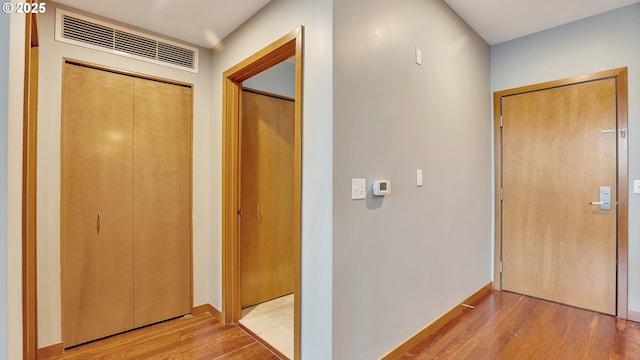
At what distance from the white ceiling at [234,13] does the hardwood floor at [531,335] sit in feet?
8.56

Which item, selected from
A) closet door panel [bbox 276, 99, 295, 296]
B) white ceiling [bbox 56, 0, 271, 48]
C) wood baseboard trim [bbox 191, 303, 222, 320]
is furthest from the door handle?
wood baseboard trim [bbox 191, 303, 222, 320]

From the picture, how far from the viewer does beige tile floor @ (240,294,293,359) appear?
2244mm

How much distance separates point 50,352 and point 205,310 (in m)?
1.08

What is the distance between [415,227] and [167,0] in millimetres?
2367

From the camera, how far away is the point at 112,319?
238 cm

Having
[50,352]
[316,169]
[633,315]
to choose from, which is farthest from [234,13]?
[633,315]

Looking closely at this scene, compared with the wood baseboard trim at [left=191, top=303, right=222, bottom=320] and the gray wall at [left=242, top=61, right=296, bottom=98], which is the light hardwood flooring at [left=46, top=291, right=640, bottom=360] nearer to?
the wood baseboard trim at [left=191, top=303, right=222, bottom=320]

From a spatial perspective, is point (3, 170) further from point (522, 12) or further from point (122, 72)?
point (522, 12)

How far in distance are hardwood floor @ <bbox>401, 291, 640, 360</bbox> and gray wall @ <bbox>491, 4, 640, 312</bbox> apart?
0.45 m

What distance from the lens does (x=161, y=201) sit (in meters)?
2.61

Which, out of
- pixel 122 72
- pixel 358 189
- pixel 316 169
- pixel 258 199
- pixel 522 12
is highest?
pixel 522 12

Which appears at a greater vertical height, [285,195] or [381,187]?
[381,187]

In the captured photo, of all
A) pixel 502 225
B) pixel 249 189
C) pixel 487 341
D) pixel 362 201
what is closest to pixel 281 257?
pixel 249 189

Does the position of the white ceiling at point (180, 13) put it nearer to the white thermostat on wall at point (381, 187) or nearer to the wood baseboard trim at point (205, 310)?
the white thermostat on wall at point (381, 187)
